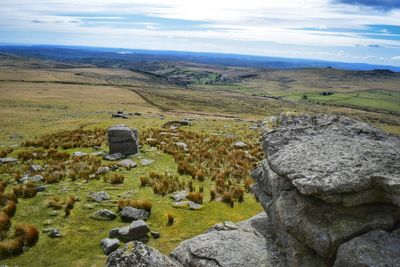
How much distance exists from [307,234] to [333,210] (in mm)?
1025

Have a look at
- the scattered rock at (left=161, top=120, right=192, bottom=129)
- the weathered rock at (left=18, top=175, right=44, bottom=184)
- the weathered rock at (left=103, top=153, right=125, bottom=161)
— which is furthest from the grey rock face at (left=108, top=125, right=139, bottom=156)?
the scattered rock at (left=161, top=120, right=192, bottom=129)

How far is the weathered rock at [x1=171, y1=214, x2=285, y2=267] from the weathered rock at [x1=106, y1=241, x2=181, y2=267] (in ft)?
5.38

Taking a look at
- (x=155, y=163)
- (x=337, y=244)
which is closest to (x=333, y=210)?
(x=337, y=244)

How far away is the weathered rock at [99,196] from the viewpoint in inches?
763

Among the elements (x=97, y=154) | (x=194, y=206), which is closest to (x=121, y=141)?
(x=97, y=154)

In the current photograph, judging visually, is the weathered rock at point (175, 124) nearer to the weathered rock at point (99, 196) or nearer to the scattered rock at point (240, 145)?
the scattered rock at point (240, 145)

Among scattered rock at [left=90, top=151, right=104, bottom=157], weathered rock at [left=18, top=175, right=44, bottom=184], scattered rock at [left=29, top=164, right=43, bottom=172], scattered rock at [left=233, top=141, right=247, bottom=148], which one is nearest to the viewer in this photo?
weathered rock at [left=18, top=175, right=44, bottom=184]

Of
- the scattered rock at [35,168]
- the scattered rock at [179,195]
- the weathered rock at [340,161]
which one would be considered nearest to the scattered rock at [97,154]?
the scattered rock at [35,168]

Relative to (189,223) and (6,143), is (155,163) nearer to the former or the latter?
A: (189,223)

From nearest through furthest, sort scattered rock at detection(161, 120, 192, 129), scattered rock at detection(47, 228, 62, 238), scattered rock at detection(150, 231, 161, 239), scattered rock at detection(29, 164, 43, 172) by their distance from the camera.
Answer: scattered rock at detection(47, 228, 62, 238) → scattered rock at detection(150, 231, 161, 239) → scattered rock at detection(29, 164, 43, 172) → scattered rock at detection(161, 120, 192, 129)

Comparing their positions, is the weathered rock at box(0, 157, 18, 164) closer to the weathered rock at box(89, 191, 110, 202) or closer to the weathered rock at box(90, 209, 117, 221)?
the weathered rock at box(89, 191, 110, 202)

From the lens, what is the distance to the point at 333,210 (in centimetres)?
1053

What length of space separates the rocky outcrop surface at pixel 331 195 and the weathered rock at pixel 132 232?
5.71 meters

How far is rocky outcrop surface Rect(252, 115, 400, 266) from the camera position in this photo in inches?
400
